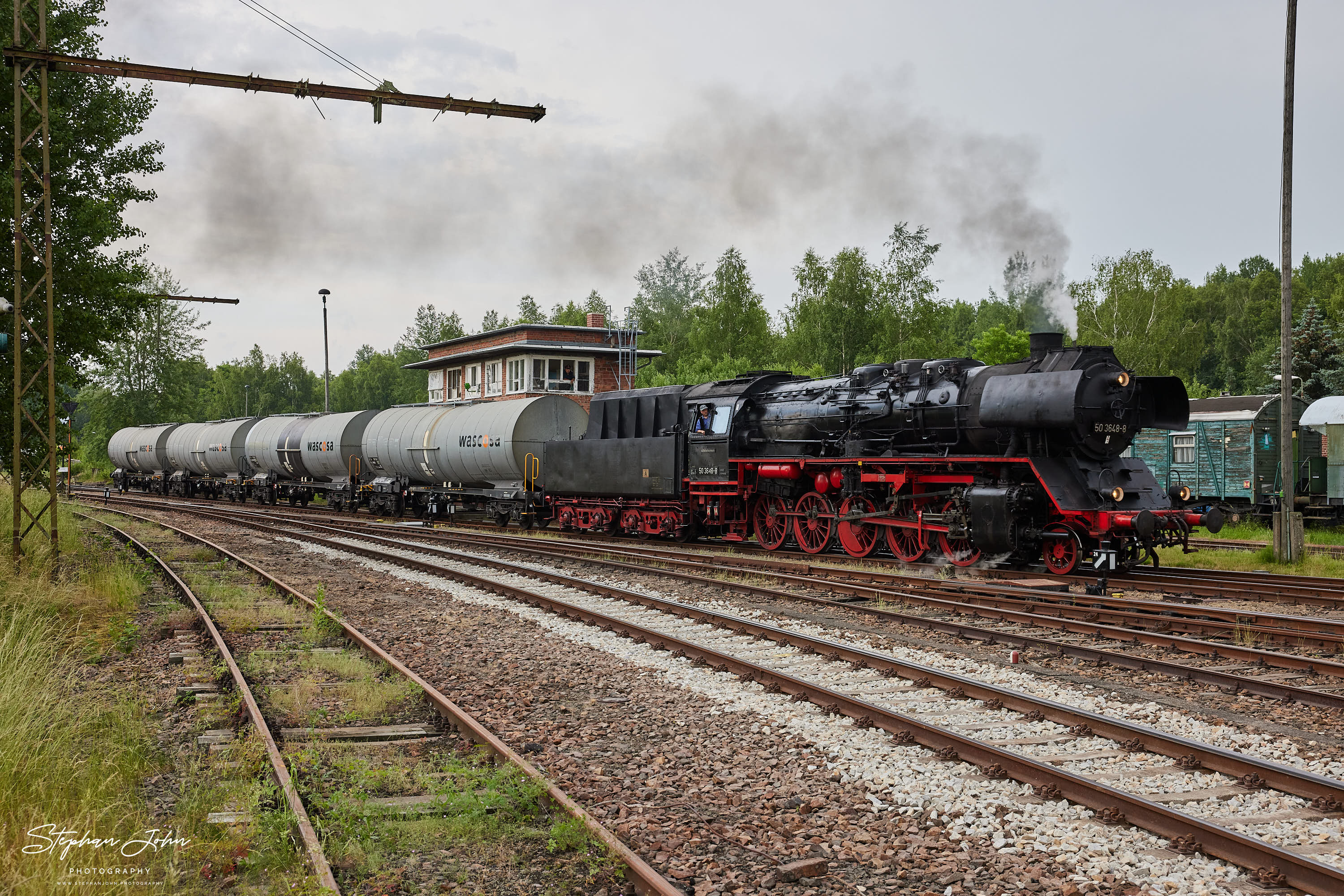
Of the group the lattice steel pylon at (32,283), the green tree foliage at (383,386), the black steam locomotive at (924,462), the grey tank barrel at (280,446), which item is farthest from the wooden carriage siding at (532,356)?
the green tree foliage at (383,386)

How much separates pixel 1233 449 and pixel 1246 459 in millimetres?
390

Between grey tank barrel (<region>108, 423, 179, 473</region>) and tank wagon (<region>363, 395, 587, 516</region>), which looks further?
grey tank barrel (<region>108, 423, 179, 473</region>)

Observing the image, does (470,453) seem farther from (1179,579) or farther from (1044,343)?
(1179,579)

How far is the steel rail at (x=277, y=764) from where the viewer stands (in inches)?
169

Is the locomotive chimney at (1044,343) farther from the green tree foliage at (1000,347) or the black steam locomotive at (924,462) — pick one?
the green tree foliage at (1000,347)

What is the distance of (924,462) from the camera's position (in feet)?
48.5

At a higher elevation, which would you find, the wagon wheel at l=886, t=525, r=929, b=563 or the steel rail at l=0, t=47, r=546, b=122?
the steel rail at l=0, t=47, r=546, b=122

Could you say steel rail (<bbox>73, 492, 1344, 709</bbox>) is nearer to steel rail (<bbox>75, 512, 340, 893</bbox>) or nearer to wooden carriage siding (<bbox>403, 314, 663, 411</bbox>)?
Answer: steel rail (<bbox>75, 512, 340, 893</bbox>)

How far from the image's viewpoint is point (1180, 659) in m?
8.70

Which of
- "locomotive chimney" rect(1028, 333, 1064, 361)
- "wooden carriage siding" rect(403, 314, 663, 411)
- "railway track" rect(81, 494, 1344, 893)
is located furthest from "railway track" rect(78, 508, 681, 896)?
"wooden carriage siding" rect(403, 314, 663, 411)

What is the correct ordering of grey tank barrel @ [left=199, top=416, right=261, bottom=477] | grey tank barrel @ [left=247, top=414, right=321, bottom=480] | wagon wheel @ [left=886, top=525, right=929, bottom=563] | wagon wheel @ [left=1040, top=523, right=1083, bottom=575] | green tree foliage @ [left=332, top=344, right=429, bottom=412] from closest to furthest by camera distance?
wagon wheel @ [left=1040, top=523, right=1083, bottom=575], wagon wheel @ [left=886, top=525, right=929, bottom=563], grey tank barrel @ [left=247, top=414, right=321, bottom=480], grey tank barrel @ [left=199, top=416, right=261, bottom=477], green tree foliage @ [left=332, top=344, right=429, bottom=412]

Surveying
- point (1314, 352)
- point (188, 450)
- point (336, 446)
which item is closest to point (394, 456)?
point (336, 446)

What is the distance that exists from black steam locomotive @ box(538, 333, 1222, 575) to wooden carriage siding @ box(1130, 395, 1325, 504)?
10.9 meters

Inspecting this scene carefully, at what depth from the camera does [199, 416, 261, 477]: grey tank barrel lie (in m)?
38.5
